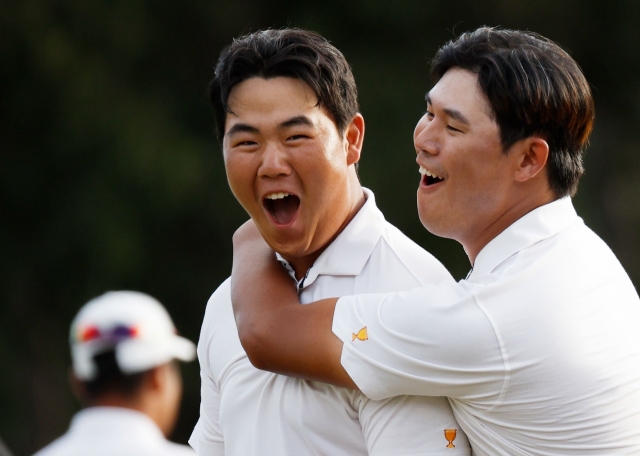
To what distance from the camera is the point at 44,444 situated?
1092cm

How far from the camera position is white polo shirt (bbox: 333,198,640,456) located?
2.50 m

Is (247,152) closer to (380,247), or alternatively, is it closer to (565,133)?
(380,247)

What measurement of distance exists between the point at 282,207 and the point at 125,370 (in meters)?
0.70

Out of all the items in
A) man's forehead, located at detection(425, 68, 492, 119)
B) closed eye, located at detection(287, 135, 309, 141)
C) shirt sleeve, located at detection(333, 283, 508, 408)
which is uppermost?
man's forehead, located at detection(425, 68, 492, 119)

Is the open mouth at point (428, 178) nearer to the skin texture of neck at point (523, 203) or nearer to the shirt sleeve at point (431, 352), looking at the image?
the skin texture of neck at point (523, 203)

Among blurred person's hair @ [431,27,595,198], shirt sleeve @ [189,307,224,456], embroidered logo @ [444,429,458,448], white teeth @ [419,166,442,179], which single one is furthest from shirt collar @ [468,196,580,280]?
shirt sleeve @ [189,307,224,456]

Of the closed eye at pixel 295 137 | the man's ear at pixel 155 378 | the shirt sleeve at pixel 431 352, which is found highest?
the closed eye at pixel 295 137

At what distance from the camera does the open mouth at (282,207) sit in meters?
2.81

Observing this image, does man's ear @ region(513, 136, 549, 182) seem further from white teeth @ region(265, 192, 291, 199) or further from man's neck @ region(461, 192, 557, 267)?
white teeth @ region(265, 192, 291, 199)

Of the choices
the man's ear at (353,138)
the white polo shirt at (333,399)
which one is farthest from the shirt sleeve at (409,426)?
the man's ear at (353,138)

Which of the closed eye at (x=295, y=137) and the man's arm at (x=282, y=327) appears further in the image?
the closed eye at (x=295, y=137)

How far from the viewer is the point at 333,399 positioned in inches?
103

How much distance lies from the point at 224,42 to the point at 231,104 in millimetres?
8353

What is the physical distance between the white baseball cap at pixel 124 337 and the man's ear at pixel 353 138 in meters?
0.82
